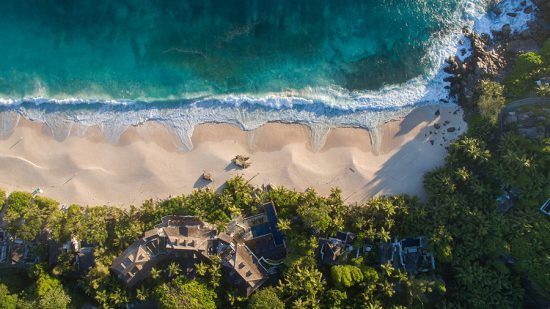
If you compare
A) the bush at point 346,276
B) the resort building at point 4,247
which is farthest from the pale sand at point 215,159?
the bush at point 346,276

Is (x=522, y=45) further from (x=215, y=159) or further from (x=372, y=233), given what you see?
(x=215, y=159)

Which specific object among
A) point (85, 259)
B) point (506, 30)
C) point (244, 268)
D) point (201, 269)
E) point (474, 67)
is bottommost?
point (244, 268)

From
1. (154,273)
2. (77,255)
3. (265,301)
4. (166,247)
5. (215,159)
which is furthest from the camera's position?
(215,159)

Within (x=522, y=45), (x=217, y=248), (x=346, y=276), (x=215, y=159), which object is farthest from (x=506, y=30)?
(x=217, y=248)

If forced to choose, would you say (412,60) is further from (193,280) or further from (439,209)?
(193,280)

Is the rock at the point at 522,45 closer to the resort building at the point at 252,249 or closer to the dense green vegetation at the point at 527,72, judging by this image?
the dense green vegetation at the point at 527,72

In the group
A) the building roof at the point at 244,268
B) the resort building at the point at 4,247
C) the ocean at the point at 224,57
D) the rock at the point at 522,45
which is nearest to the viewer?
the building roof at the point at 244,268

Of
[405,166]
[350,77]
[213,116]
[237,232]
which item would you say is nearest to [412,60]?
[350,77]
